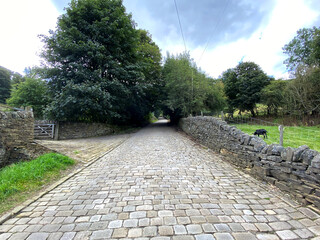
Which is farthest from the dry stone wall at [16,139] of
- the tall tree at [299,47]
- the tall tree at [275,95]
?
the tall tree at [299,47]

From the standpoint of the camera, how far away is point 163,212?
2340 mm

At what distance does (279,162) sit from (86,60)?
13774mm

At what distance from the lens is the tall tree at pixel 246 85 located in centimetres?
2209

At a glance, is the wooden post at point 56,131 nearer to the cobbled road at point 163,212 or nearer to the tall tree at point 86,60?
the tall tree at point 86,60

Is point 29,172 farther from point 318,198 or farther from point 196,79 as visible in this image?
point 196,79

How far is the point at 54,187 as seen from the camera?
3355 mm

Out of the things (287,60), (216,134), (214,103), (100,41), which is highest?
(287,60)

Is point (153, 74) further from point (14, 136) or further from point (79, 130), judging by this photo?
point (14, 136)

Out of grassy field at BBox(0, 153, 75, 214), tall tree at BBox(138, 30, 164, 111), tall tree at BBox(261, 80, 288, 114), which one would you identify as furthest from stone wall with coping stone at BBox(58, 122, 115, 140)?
tall tree at BBox(261, 80, 288, 114)

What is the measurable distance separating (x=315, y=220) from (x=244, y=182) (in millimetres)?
1419

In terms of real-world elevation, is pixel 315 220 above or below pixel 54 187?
above

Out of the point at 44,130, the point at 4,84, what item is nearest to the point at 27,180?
the point at 44,130

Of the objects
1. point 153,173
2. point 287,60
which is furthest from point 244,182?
point 287,60

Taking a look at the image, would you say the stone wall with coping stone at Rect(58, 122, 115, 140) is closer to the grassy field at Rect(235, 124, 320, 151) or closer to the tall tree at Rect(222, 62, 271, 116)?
the grassy field at Rect(235, 124, 320, 151)
